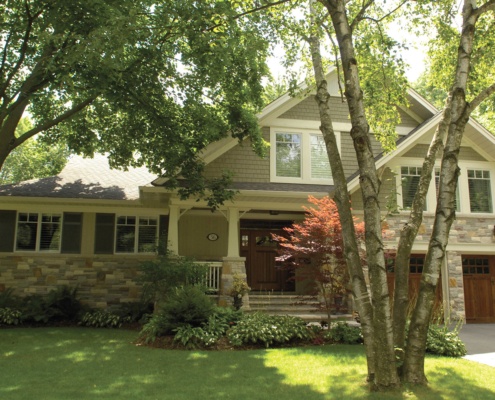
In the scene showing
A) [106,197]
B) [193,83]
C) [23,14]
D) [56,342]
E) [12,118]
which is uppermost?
[23,14]

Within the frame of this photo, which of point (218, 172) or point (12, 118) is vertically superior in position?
point (12, 118)

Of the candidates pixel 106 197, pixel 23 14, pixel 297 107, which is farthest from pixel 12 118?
pixel 297 107

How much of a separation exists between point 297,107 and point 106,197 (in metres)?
6.33

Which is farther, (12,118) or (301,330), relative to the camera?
(12,118)

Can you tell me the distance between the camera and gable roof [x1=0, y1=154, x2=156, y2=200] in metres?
13.0

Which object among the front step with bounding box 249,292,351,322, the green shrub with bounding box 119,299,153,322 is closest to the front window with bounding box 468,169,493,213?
the front step with bounding box 249,292,351,322

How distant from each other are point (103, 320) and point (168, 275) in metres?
2.64

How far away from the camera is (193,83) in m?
10.6

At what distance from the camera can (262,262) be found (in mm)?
14461

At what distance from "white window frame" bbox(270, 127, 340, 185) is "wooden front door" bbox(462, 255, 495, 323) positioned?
5.21 m

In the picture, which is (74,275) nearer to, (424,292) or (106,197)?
(106,197)

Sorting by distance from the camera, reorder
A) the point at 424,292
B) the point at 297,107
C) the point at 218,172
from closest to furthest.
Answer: the point at 424,292 < the point at 218,172 < the point at 297,107

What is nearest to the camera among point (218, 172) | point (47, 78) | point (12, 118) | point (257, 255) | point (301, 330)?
point (301, 330)

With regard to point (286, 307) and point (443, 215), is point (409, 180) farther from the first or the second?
point (443, 215)
